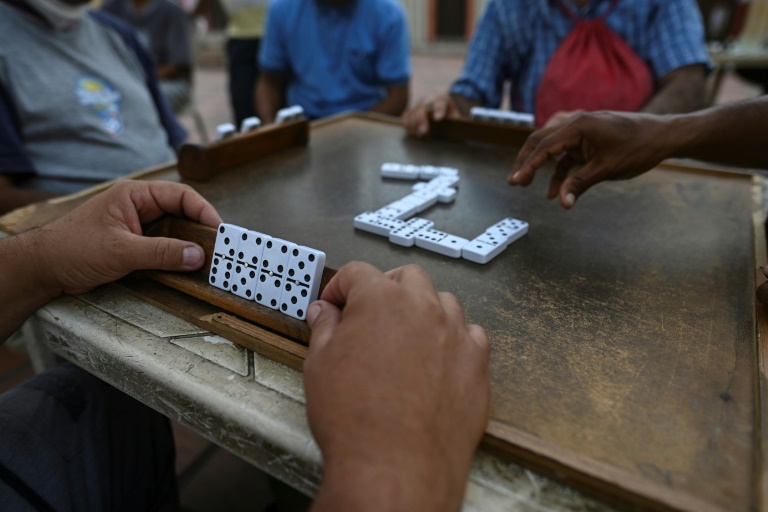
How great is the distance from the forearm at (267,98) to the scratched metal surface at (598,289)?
150 cm

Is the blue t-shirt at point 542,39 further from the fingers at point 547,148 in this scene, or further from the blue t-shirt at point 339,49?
the fingers at point 547,148

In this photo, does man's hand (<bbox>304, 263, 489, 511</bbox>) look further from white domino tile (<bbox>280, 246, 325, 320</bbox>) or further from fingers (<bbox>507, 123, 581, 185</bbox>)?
fingers (<bbox>507, 123, 581, 185</bbox>)

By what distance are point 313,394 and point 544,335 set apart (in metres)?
0.41

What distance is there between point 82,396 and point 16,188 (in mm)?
1192

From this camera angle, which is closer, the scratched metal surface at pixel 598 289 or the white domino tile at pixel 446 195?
the scratched metal surface at pixel 598 289

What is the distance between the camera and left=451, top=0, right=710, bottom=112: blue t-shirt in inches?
83.7

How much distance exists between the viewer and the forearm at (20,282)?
0.97 m

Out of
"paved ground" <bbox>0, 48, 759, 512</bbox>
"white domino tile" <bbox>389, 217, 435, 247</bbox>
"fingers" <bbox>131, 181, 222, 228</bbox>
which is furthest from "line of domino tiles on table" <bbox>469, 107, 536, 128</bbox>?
"paved ground" <bbox>0, 48, 759, 512</bbox>

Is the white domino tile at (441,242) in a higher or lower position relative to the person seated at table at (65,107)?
lower

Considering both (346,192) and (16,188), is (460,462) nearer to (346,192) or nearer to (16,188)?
(346,192)

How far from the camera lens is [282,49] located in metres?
3.04

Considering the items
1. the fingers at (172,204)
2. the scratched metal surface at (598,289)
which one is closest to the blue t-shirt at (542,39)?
the scratched metal surface at (598,289)

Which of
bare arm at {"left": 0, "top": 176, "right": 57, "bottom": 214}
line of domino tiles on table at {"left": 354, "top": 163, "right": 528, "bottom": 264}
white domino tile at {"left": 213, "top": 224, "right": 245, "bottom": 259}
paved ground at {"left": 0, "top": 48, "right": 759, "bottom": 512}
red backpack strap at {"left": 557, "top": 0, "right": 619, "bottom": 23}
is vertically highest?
red backpack strap at {"left": 557, "top": 0, "right": 619, "bottom": 23}

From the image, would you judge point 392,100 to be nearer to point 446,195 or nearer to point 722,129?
point 446,195
